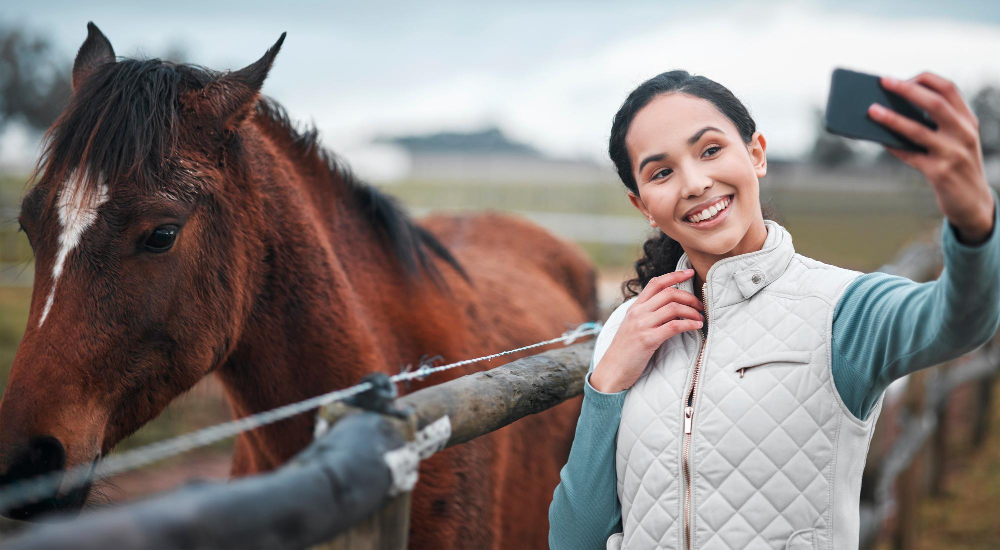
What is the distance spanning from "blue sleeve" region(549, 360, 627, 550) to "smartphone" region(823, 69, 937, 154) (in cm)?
67

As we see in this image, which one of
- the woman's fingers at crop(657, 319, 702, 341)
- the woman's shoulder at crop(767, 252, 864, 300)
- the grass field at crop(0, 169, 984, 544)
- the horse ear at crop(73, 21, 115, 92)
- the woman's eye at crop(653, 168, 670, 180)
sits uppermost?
the horse ear at crop(73, 21, 115, 92)

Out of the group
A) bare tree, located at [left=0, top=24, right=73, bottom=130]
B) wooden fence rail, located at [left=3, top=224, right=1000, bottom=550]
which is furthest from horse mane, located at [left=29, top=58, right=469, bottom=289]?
bare tree, located at [left=0, top=24, right=73, bottom=130]

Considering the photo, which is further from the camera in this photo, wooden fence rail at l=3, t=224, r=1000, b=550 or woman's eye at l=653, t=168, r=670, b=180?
woman's eye at l=653, t=168, r=670, b=180

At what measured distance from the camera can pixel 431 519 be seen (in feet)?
7.25

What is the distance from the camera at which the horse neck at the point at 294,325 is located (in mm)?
2096

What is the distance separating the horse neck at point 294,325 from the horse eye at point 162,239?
35cm

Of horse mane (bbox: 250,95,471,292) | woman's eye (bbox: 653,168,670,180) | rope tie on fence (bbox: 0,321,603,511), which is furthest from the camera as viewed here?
horse mane (bbox: 250,95,471,292)

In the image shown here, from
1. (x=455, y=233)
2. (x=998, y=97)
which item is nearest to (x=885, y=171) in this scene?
(x=998, y=97)

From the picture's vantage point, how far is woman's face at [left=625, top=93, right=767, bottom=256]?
4.62 ft

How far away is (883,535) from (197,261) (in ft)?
19.6

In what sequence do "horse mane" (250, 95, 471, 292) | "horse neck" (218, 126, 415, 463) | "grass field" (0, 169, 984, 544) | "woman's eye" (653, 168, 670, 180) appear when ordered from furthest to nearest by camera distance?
"grass field" (0, 169, 984, 544)
"horse mane" (250, 95, 471, 292)
"horse neck" (218, 126, 415, 463)
"woman's eye" (653, 168, 670, 180)

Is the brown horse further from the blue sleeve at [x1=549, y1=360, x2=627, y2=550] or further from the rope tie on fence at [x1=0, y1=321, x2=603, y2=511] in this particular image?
the blue sleeve at [x1=549, y1=360, x2=627, y2=550]

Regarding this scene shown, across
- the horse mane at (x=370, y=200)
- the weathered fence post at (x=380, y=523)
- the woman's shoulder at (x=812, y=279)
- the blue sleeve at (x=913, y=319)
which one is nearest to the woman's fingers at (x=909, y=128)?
the blue sleeve at (x=913, y=319)

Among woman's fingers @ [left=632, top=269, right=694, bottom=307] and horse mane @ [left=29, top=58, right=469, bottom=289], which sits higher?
horse mane @ [left=29, top=58, right=469, bottom=289]
